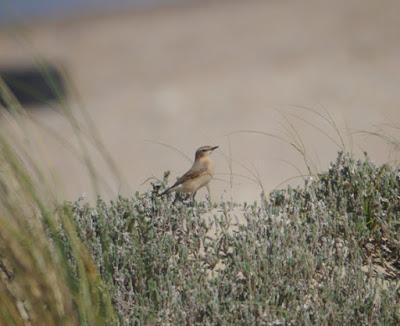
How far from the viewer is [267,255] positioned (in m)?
4.85

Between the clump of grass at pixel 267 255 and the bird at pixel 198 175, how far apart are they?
2.49ft

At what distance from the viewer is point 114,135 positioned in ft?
50.8

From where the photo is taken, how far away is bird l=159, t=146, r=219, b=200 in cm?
632

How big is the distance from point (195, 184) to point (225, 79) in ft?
37.5

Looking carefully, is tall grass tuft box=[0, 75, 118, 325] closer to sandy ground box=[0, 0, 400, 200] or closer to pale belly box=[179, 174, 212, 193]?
pale belly box=[179, 174, 212, 193]

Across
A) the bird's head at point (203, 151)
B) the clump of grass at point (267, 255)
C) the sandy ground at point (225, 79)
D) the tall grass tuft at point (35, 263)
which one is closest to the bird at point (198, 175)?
the bird's head at point (203, 151)

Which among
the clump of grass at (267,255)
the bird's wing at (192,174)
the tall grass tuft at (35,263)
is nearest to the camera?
the tall grass tuft at (35,263)

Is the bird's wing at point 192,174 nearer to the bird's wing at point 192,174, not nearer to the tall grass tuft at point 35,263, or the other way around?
the bird's wing at point 192,174

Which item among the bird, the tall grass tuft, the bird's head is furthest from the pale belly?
the tall grass tuft

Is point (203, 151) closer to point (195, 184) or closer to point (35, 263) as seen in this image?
point (195, 184)

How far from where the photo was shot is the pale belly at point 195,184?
6.28m

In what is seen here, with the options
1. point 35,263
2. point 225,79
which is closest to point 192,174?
point 35,263

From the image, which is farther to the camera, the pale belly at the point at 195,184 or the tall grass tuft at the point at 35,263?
the pale belly at the point at 195,184

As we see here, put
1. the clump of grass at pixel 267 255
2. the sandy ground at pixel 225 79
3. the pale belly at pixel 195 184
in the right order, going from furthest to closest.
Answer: the sandy ground at pixel 225 79, the pale belly at pixel 195 184, the clump of grass at pixel 267 255
